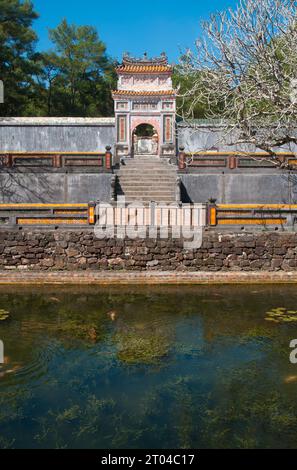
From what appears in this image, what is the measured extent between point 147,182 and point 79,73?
24.1 metres

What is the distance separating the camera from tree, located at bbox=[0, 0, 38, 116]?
30.1 metres

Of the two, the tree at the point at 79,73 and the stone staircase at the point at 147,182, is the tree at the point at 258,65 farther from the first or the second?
the tree at the point at 79,73

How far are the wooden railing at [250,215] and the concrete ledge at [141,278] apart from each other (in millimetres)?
1997

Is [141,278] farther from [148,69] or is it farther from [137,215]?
[148,69]

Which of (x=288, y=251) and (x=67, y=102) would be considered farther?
(x=67, y=102)

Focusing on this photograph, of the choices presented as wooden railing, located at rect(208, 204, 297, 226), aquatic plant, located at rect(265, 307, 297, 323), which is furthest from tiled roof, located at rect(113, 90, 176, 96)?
aquatic plant, located at rect(265, 307, 297, 323)

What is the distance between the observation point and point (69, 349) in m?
8.60

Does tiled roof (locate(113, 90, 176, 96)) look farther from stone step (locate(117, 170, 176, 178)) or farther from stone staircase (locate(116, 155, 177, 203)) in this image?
stone step (locate(117, 170, 176, 178))

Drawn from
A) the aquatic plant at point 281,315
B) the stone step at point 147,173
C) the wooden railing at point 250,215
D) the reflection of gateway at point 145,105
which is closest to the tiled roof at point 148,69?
the reflection of gateway at point 145,105

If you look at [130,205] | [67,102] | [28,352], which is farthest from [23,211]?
[67,102]

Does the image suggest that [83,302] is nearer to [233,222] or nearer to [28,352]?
[28,352]

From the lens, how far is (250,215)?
587 inches

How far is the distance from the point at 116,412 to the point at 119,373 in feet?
4.19
